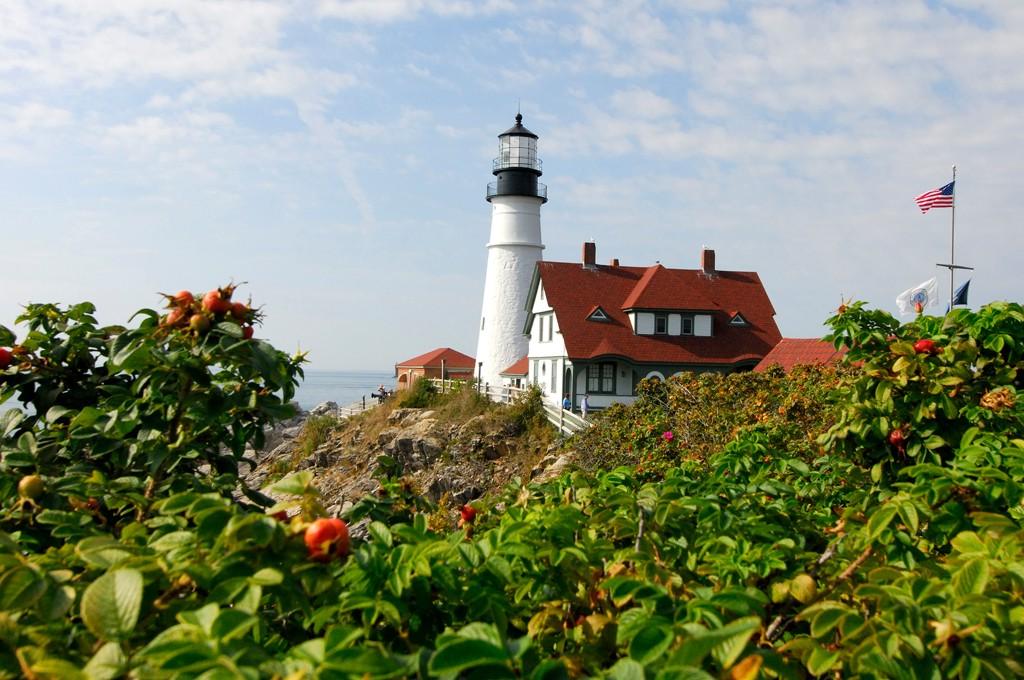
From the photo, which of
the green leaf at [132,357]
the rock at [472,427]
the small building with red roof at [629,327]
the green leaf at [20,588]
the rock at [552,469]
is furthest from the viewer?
the small building with red roof at [629,327]

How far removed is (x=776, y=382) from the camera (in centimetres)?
1364

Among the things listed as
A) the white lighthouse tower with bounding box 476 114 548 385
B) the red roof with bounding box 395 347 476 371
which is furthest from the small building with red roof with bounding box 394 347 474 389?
the white lighthouse tower with bounding box 476 114 548 385

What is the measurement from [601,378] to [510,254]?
342 inches

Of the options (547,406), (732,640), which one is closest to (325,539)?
(732,640)

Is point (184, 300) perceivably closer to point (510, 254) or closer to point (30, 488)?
point (30, 488)

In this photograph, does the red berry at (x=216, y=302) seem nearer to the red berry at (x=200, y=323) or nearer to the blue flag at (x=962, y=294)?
the red berry at (x=200, y=323)

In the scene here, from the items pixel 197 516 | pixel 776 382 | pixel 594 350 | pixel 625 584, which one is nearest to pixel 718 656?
pixel 625 584

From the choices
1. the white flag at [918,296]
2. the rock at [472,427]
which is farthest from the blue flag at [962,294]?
the rock at [472,427]

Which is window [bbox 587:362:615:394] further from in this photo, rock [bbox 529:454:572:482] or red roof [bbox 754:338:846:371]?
rock [bbox 529:454:572:482]

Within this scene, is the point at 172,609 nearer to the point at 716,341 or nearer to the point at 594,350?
the point at 594,350

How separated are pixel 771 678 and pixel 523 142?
124 ft

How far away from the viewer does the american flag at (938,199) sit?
21.3 metres

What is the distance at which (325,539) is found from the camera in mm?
1814

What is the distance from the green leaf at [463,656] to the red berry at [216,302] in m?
1.96
